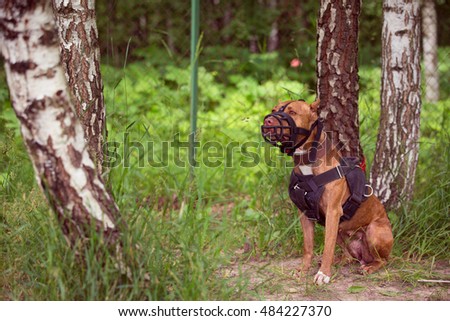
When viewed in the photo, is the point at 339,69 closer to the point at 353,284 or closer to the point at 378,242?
the point at 378,242

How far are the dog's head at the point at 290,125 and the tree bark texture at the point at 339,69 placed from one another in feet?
2.15

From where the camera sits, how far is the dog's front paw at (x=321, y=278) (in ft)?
14.3

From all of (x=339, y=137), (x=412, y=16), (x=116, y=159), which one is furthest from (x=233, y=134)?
(x=116, y=159)

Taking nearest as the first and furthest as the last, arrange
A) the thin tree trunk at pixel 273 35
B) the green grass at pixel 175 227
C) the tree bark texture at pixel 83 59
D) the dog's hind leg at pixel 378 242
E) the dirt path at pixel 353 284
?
the green grass at pixel 175 227, the dirt path at pixel 353 284, the tree bark texture at pixel 83 59, the dog's hind leg at pixel 378 242, the thin tree trunk at pixel 273 35

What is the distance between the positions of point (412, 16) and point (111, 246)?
3220 mm

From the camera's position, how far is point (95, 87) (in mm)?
4492

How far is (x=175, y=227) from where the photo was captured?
157 inches

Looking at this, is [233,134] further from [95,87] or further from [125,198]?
[125,198]

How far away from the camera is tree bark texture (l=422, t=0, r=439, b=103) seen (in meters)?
8.91

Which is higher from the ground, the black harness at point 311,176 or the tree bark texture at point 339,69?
the tree bark texture at point 339,69

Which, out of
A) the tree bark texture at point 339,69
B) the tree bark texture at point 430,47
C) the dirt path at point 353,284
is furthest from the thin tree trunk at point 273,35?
the dirt path at point 353,284

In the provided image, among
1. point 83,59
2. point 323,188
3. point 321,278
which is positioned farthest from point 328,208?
point 83,59

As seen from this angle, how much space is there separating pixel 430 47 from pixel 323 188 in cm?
560

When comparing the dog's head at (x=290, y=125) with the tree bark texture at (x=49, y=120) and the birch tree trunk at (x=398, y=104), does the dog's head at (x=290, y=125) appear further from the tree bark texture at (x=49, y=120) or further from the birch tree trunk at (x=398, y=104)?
the tree bark texture at (x=49, y=120)
